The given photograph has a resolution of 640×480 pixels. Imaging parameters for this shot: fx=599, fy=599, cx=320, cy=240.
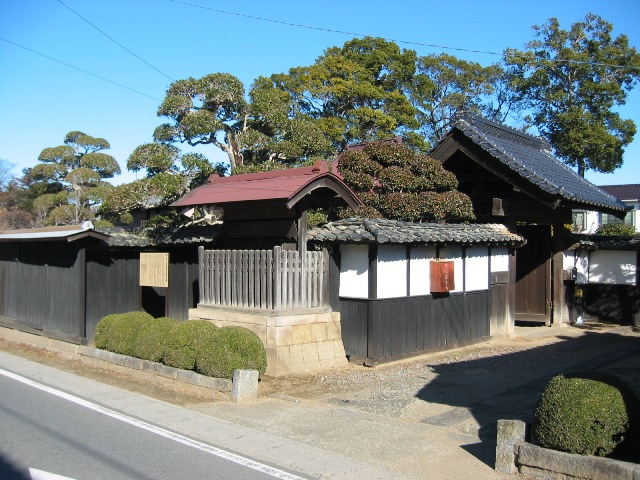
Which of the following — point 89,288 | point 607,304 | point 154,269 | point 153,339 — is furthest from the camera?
point 607,304

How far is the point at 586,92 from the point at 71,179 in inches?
1250

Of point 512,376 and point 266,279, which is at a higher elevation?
point 266,279

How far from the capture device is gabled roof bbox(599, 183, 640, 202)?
1831 inches

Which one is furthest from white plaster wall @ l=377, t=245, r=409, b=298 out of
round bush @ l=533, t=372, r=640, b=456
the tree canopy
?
round bush @ l=533, t=372, r=640, b=456

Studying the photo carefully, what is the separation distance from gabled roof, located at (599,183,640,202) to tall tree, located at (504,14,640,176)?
12.4 m

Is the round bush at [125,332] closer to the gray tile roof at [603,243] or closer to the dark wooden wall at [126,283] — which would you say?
the dark wooden wall at [126,283]

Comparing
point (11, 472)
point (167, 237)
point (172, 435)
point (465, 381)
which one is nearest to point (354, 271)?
point (465, 381)

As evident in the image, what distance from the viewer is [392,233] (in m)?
12.3

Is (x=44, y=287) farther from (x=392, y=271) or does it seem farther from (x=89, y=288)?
(x=392, y=271)

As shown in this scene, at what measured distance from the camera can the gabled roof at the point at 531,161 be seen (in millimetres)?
15656

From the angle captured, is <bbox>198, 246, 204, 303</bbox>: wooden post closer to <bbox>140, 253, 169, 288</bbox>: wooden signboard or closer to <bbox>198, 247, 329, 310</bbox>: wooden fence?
<bbox>198, 247, 329, 310</bbox>: wooden fence

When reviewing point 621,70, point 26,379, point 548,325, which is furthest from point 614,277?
point 621,70

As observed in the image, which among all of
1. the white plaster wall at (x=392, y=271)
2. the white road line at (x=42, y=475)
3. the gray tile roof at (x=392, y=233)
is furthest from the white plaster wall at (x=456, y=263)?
the white road line at (x=42, y=475)

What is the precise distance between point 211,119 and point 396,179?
19.1 feet
